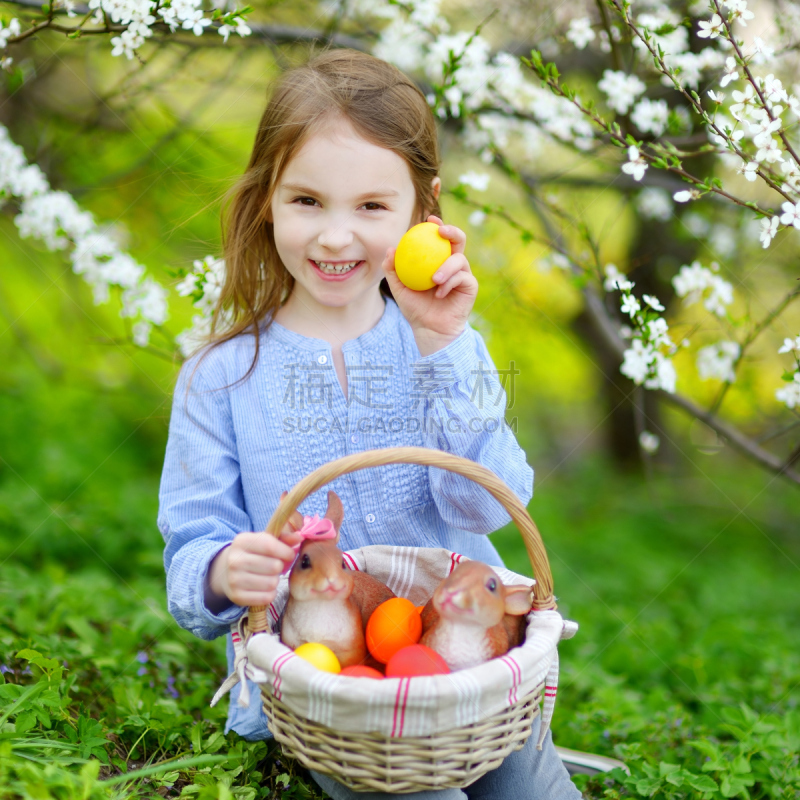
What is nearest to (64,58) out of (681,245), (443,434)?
(443,434)

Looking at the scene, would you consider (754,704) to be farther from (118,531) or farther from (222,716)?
(118,531)

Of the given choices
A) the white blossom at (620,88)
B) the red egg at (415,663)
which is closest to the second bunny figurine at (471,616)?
the red egg at (415,663)

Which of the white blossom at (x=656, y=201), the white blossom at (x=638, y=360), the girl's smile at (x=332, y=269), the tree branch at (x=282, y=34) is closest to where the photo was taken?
the girl's smile at (x=332, y=269)

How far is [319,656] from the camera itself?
4.75 ft

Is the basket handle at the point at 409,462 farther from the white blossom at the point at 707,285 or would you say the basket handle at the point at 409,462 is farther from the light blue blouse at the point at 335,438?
the white blossom at the point at 707,285

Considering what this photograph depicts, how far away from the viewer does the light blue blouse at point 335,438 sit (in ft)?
5.97

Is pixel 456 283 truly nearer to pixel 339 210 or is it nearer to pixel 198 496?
pixel 339 210

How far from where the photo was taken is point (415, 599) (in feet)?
5.98

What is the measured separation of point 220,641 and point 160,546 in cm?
94

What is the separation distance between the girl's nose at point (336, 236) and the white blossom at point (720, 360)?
4.84ft

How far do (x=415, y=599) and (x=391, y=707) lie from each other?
21.9 inches

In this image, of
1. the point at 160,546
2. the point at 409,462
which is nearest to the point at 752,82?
the point at 409,462

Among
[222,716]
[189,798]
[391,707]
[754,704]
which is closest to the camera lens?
[391,707]

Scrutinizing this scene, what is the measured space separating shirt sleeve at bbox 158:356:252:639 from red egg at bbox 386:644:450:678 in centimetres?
44
